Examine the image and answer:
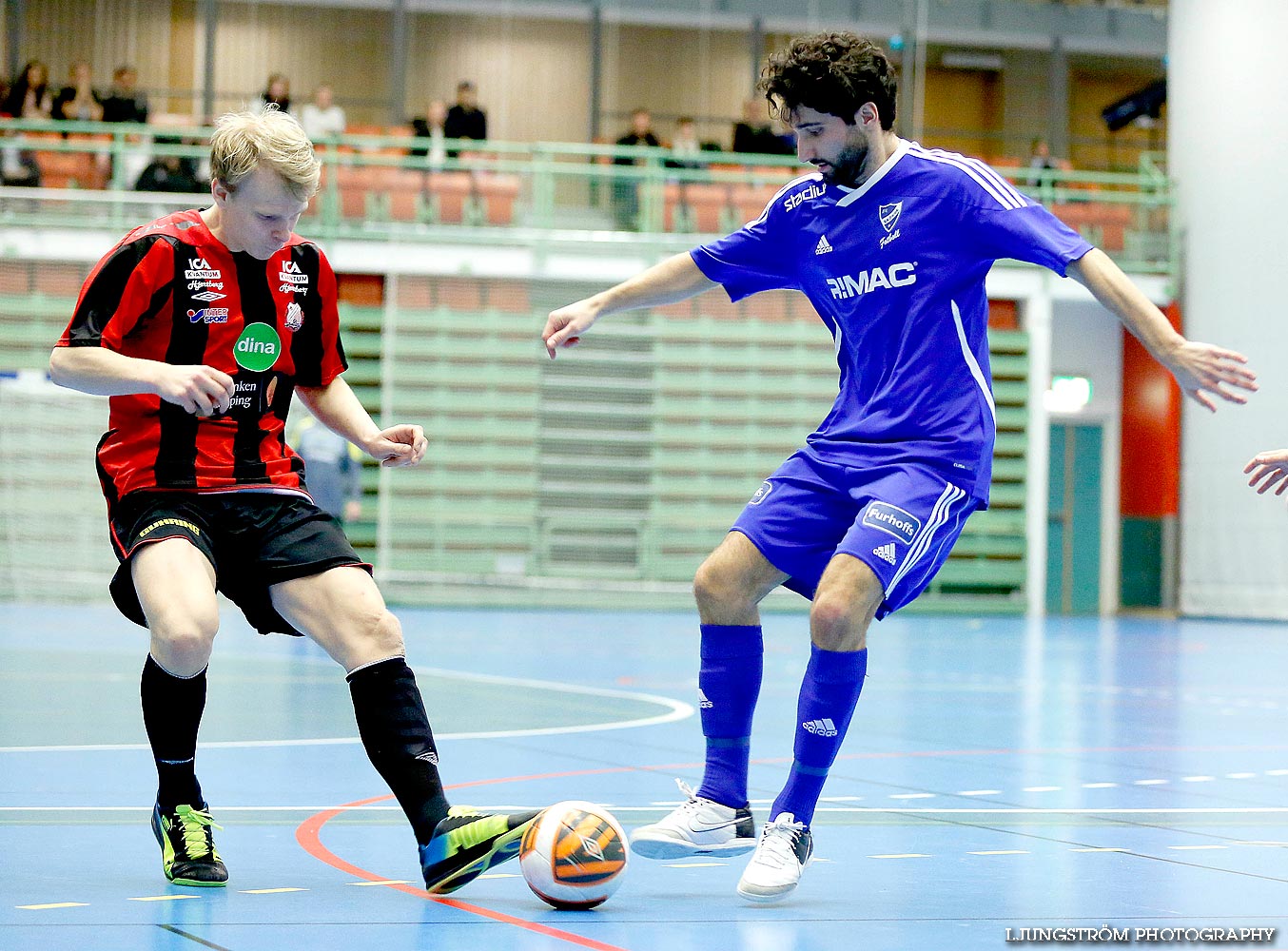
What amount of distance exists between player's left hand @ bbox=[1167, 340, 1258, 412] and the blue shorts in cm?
65

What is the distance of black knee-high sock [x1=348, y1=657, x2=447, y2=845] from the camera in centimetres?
410

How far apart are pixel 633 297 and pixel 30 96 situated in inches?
664

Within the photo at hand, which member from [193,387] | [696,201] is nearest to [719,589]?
[193,387]

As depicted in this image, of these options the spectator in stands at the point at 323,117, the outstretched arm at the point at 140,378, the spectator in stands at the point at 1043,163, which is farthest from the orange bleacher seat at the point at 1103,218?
the outstretched arm at the point at 140,378

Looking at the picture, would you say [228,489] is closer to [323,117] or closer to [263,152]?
[263,152]

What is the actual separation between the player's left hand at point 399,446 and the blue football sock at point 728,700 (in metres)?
0.90

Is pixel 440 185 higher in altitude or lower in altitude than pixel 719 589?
higher

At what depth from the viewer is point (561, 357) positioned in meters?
20.4

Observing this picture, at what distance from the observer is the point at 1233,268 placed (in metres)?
20.5

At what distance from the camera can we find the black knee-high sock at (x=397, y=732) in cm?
410

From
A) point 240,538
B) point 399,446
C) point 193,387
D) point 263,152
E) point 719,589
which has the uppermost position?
point 263,152

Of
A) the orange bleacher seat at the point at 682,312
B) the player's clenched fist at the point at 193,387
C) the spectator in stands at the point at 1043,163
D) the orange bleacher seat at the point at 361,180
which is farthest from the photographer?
the spectator in stands at the point at 1043,163

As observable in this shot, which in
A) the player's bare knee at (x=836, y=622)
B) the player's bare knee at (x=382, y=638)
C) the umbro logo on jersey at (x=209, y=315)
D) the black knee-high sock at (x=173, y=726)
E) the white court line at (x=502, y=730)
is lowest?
the white court line at (x=502, y=730)

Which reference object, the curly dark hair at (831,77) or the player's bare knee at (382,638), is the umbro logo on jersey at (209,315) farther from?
the curly dark hair at (831,77)
